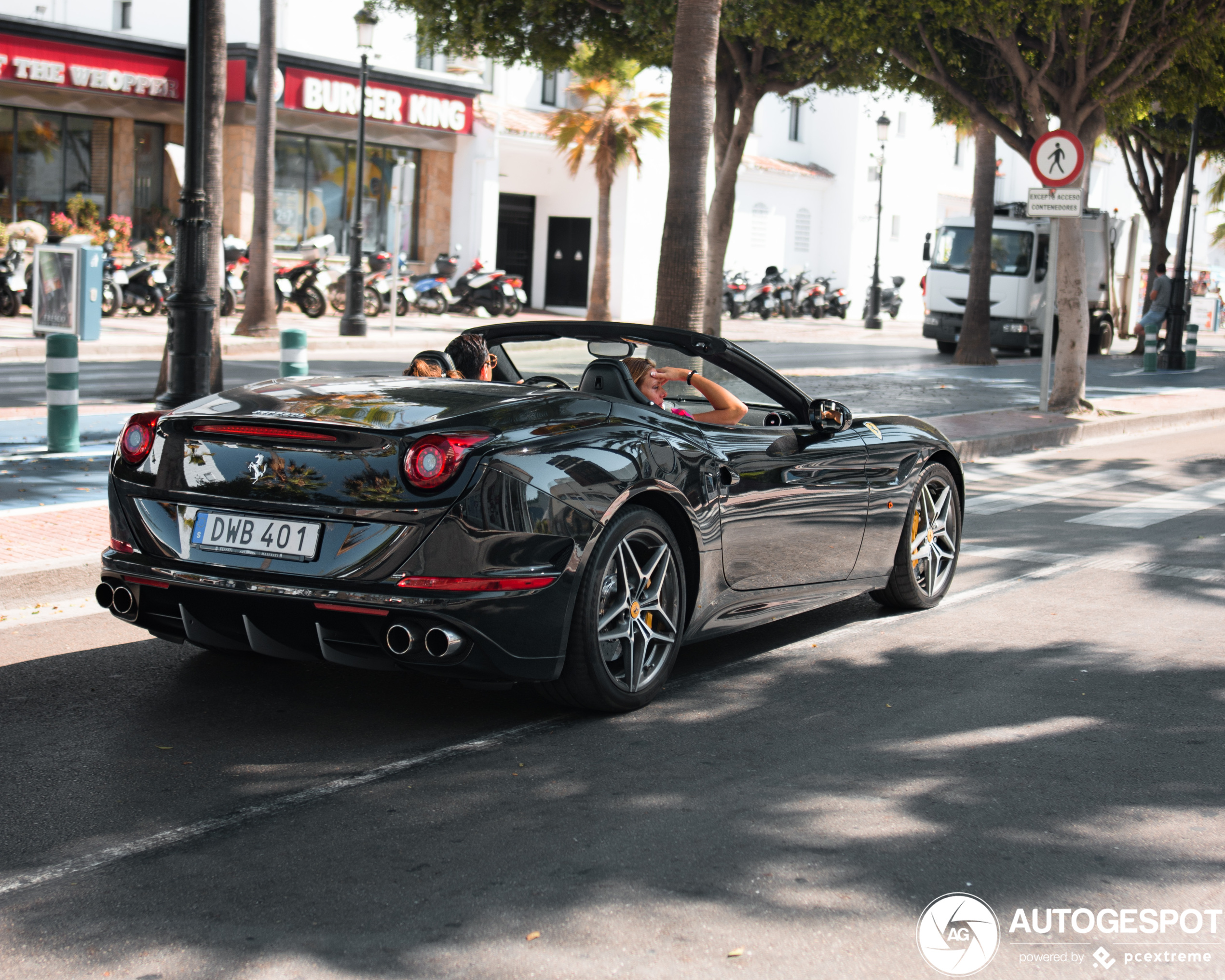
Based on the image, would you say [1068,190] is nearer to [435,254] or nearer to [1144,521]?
[1144,521]

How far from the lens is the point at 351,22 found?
3397 cm

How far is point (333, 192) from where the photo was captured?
34188mm

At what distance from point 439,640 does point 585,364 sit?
1491mm

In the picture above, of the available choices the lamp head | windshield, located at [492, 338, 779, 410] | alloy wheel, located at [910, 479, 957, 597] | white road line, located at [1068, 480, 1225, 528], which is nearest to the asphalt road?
alloy wheel, located at [910, 479, 957, 597]

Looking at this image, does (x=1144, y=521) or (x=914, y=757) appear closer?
(x=914, y=757)

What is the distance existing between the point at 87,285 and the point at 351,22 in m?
16.0

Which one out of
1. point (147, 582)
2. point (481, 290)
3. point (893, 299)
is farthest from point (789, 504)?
point (893, 299)

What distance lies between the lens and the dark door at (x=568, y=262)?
134 ft

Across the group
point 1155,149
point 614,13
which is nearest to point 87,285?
point 614,13

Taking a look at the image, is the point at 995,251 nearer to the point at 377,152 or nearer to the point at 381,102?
the point at 381,102

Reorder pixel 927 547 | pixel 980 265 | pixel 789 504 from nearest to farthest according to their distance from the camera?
pixel 789 504 → pixel 927 547 → pixel 980 265

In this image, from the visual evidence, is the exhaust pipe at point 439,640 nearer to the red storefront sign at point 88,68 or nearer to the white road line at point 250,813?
the white road line at point 250,813

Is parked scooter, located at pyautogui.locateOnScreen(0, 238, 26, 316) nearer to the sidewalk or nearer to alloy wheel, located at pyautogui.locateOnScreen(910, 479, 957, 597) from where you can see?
the sidewalk

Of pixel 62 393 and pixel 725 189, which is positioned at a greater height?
pixel 725 189
